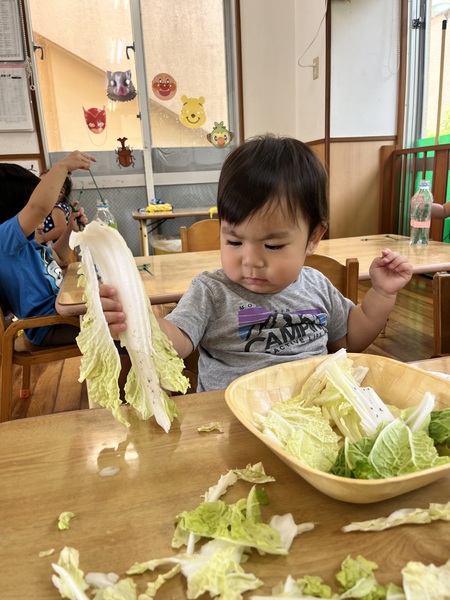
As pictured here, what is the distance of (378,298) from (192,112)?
5.37 metres

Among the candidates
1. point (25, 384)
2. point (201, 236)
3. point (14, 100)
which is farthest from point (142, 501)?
point (14, 100)

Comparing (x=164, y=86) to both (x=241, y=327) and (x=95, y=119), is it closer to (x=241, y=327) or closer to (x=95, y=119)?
(x=95, y=119)

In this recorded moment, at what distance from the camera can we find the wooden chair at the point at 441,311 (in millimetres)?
1486

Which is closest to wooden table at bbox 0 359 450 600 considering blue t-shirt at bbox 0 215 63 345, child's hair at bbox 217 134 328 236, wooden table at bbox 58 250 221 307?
child's hair at bbox 217 134 328 236

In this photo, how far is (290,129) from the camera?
5.55m

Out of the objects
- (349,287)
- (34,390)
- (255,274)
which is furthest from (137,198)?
(255,274)

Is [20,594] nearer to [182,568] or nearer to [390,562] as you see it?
[182,568]

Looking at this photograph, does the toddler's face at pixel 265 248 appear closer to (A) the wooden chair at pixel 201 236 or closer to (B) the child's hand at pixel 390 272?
(B) the child's hand at pixel 390 272

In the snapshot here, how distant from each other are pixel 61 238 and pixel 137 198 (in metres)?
3.02

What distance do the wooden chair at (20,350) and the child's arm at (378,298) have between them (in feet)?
4.22

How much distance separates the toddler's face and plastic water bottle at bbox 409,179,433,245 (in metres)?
1.77

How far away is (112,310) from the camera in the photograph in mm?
726

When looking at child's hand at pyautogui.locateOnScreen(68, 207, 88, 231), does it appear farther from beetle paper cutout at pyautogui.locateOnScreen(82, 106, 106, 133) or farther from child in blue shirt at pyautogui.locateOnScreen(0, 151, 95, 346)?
beetle paper cutout at pyautogui.locateOnScreen(82, 106, 106, 133)

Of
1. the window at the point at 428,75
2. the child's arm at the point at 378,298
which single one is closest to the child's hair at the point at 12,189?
the child's arm at the point at 378,298
